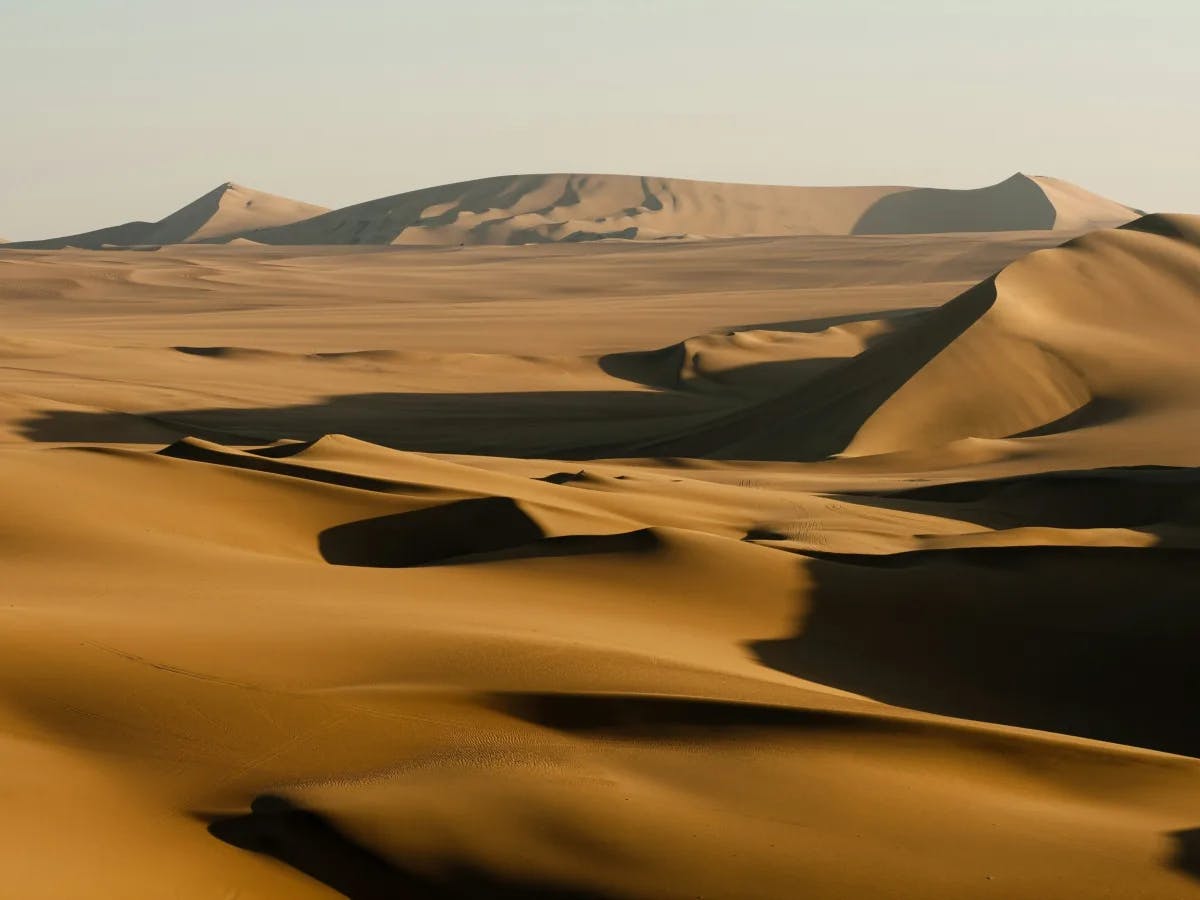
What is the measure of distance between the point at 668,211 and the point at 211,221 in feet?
114

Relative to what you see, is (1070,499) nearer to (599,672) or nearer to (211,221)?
(599,672)

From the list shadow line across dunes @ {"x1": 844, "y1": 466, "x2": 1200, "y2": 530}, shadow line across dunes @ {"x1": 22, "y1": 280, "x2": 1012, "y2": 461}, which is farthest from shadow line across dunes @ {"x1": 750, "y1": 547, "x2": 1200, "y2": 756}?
shadow line across dunes @ {"x1": 22, "y1": 280, "x2": 1012, "y2": 461}

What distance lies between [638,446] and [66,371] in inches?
405

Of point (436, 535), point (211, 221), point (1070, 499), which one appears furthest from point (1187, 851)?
point (211, 221)

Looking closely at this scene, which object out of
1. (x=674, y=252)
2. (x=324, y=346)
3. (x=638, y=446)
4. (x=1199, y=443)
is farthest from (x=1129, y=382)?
(x=674, y=252)

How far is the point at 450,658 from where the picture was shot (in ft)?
18.9

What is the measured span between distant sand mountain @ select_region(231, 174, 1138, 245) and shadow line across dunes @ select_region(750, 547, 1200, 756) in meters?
94.8

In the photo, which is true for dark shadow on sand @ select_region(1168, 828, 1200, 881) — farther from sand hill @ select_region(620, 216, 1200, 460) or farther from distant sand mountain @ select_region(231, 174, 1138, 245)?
distant sand mountain @ select_region(231, 174, 1138, 245)

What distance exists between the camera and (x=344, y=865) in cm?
414

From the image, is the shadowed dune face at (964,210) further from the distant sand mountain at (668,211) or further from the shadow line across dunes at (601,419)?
the shadow line across dunes at (601,419)

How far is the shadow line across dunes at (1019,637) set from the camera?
7.02 metres

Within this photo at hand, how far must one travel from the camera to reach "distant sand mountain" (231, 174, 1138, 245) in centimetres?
10856

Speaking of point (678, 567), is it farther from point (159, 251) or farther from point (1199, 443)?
point (159, 251)

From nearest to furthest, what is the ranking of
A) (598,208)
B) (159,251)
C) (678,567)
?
(678,567), (159,251), (598,208)
